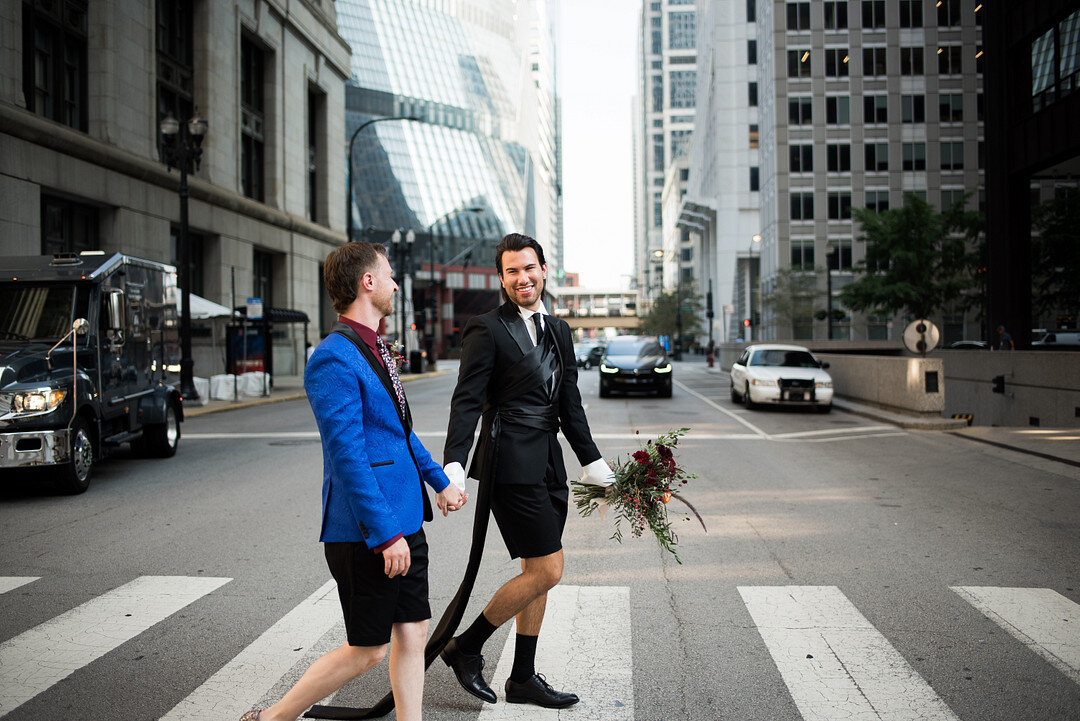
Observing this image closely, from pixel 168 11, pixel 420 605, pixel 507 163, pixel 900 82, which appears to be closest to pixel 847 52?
pixel 900 82

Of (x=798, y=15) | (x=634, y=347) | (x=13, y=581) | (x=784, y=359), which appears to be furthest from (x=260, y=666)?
(x=798, y=15)

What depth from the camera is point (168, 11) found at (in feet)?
102

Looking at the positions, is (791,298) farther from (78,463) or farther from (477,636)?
(477,636)

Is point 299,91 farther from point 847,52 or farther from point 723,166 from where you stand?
point 723,166

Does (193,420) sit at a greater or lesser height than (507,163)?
lesser

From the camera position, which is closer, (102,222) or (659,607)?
(659,607)

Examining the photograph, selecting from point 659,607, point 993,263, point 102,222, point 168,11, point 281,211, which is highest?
point 168,11

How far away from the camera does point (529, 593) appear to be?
3639mm

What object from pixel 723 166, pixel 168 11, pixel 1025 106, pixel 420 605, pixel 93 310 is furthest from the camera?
pixel 723 166

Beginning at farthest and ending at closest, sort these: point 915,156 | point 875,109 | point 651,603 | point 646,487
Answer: point 875,109, point 915,156, point 651,603, point 646,487

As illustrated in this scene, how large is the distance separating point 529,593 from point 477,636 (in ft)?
1.12

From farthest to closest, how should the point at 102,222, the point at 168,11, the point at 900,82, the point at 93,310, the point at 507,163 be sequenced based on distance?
the point at 507,163 → the point at 900,82 → the point at 168,11 → the point at 102,222 → the point at 93,310

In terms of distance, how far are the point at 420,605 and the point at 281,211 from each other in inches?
1499

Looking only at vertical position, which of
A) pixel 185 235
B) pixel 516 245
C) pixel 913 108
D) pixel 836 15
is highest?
pixel 836 15
